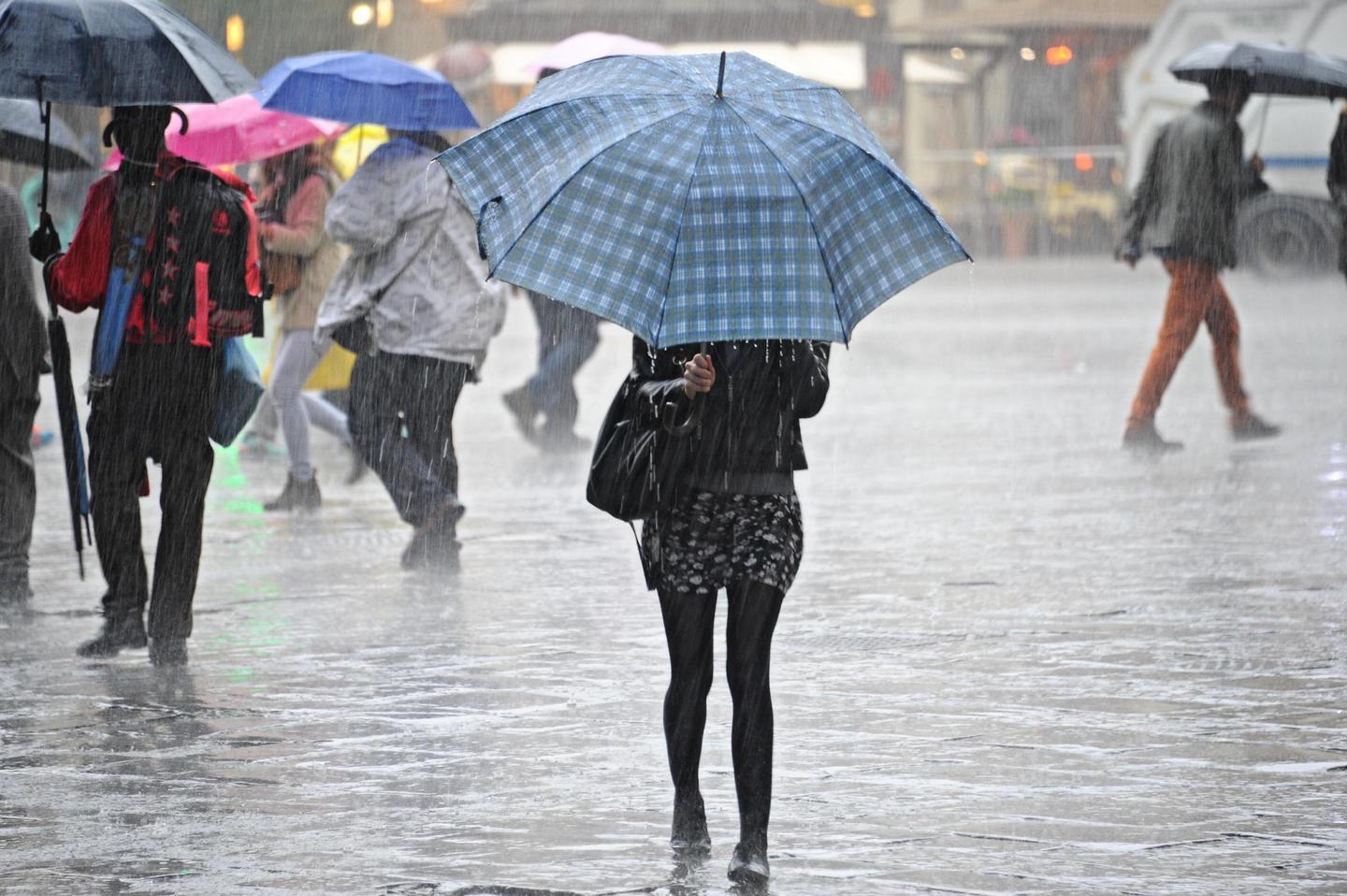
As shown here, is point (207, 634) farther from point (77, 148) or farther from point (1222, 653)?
point (1222, 653)

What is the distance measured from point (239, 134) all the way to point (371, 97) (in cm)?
104

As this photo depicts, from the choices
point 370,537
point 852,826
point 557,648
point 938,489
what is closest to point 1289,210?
point 938,489

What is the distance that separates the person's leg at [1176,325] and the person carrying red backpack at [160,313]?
6310mm

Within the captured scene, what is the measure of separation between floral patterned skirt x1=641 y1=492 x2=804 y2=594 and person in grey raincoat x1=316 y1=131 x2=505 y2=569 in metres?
4.27

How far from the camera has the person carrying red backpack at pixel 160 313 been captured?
6945mm

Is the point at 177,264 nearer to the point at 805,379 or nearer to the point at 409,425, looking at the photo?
the point at 409,425

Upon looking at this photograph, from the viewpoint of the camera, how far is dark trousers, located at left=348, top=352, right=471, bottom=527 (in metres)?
8.98

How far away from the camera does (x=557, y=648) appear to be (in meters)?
7.32

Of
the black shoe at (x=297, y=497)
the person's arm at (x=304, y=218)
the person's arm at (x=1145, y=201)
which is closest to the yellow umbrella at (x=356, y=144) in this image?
the person's arm at (x=304, y=218)

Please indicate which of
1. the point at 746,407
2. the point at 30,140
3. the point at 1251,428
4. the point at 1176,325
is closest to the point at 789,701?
the point at 746,407

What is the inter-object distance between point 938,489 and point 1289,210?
15.7 meters

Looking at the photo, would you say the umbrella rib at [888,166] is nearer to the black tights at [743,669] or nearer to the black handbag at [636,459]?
the black handbag at [636,459]

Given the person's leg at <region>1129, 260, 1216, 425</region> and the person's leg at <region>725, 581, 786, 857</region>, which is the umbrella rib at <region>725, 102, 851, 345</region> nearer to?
the person's leg at <region>725, 581, 786, 857</region>

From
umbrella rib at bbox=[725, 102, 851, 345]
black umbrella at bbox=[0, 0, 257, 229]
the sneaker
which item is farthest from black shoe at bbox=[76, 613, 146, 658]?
the sneaker
